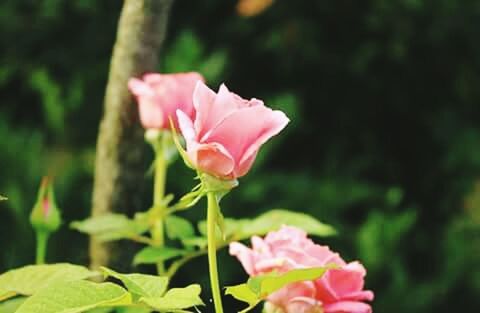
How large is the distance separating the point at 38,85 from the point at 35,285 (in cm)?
209

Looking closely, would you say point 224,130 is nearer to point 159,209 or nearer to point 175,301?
point 175,301

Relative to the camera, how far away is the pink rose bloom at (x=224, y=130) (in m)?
0.67

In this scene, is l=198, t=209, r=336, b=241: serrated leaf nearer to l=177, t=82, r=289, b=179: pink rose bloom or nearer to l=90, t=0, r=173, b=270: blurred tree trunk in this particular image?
l=90, t=0, r=173, b=270: blurred tree trunk

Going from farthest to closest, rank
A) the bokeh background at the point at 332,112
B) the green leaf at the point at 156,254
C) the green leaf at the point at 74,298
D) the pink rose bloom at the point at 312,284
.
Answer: the bokeh background at the point at 332,112 < the green leaf at the point at 156,254 < the pink rose bloom at the point at 312,284 < the green leaf at the point at 74,298

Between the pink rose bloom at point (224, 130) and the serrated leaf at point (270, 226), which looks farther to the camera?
the serrated leaf at point (270, 226)

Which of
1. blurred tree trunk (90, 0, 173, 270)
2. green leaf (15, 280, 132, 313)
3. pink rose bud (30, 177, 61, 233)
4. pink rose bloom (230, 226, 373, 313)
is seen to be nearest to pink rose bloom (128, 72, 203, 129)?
blurred tree trunk (90, 0, 173, 270)

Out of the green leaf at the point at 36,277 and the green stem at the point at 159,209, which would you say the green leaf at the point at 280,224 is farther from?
the green leaf at the point at 36,277

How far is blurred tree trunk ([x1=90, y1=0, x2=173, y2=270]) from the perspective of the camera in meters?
1.00

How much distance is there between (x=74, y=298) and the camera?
2.02 feet

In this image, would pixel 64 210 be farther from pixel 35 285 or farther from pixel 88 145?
pixel 35 285

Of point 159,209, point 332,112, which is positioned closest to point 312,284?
point 159,209

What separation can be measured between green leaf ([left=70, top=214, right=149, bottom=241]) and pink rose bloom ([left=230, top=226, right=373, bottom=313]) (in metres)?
0.24

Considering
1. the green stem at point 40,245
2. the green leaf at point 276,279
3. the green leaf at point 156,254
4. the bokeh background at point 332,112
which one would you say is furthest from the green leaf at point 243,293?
the bokeh background at point 332,112

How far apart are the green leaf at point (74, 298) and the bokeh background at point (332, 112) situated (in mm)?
1599
